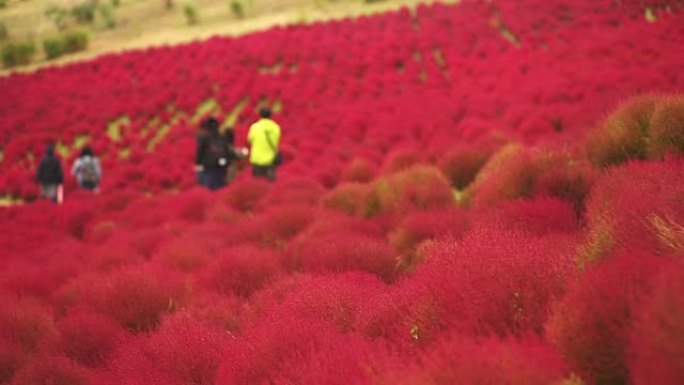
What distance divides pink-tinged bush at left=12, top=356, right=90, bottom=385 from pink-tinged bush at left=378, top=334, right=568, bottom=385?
2.19 meters

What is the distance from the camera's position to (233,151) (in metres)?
10.5

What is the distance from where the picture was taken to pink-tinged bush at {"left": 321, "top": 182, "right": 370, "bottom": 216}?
274 inches

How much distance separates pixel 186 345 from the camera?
2.96m

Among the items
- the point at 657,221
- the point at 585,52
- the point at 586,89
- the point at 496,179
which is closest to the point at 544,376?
the point at 657,221

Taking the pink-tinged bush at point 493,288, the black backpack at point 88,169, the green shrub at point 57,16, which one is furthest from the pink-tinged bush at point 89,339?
the green shrub at point 57,16

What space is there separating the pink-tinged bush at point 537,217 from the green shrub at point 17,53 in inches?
1517

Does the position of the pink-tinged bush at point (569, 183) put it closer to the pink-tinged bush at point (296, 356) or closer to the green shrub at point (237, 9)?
the pink-tinged bush at point (296, 356)

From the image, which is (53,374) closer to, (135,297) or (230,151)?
(135,297)

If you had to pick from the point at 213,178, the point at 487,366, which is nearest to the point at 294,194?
the point at 213,178

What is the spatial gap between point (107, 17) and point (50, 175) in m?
34.5

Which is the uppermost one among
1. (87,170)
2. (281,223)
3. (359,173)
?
(281,223)

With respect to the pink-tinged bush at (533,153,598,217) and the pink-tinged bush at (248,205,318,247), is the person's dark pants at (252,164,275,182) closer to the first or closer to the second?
the pink-tinged bush at (248,205,318,247)

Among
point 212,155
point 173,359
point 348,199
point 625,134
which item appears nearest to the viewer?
point 173,359

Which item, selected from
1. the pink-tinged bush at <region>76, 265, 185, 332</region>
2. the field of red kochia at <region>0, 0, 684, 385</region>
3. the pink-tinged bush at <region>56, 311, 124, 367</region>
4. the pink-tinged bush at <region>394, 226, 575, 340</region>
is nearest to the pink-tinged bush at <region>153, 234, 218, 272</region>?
the field of red kochia at <region>0, 0, 684, 385</region>
